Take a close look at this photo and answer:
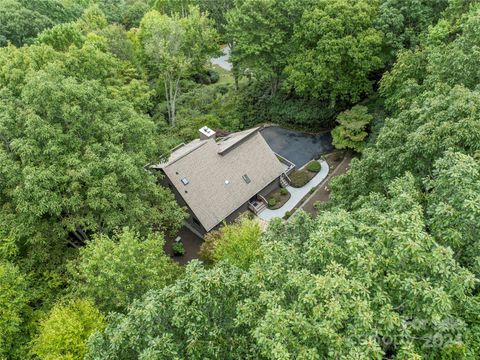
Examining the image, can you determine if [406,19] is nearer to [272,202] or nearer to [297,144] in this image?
[297,144]

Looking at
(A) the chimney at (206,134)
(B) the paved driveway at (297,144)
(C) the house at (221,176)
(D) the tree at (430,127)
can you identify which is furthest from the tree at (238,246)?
(B) the paved driveway at (297,144)

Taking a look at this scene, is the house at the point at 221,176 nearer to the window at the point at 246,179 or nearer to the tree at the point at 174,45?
the window at the point at 246,179

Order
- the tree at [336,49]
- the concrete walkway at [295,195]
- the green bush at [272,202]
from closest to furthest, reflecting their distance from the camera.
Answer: the concrete walkway at [295,195]
the green bush at [272,202]
the tree at [336,49]

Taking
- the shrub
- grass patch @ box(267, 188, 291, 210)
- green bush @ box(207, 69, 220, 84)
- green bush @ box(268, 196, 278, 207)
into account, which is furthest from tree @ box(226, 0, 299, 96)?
the shrub

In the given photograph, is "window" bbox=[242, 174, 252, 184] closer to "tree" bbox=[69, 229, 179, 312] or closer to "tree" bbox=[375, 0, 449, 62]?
"tree" bbox=[69, 229, 179, 312]

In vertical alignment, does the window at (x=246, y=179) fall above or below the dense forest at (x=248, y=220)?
below

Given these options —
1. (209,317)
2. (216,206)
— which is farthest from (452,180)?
(216,206)
